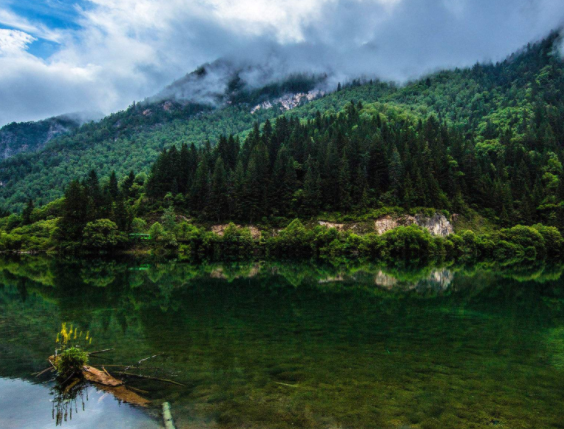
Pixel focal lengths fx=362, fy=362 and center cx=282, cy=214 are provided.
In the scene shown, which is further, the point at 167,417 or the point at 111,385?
the point at 111,385

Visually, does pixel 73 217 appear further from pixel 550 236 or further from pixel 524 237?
pixel 550 236

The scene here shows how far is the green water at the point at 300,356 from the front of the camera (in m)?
10.1

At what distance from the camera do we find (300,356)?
15133 mm

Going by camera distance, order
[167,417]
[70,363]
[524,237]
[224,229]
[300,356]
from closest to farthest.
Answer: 1. [167,417]
2. [70,363]
3. [300,356]
4. [524,237]
5. [224,229]

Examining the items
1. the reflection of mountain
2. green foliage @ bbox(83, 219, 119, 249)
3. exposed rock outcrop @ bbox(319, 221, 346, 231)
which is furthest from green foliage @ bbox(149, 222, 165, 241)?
the reflection of mountain

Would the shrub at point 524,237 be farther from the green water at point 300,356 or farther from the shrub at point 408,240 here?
the green water at point 300,356

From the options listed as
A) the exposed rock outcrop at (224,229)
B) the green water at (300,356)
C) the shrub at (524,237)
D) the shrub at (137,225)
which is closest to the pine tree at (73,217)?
the shrub at (137,225)

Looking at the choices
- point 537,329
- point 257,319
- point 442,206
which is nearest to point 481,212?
point 442,206

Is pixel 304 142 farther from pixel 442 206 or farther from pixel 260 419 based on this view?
pixel 260 419

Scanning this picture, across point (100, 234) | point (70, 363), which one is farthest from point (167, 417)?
point (100, 234)

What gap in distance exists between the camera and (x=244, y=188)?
9656 cm

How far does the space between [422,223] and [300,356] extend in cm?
8138

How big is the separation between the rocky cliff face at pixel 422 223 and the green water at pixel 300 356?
54455mm

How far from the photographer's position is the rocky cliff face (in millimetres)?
87438
